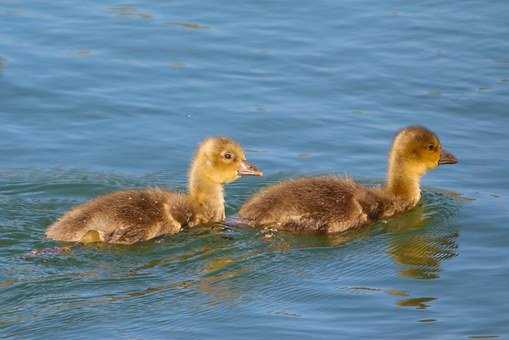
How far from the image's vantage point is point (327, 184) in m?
10.7

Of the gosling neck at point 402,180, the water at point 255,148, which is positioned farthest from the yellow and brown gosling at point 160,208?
the gosling neck at point 402,180

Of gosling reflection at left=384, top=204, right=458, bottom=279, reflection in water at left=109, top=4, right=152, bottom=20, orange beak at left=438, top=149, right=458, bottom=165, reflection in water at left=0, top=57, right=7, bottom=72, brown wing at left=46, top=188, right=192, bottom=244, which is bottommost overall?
gosling reflection at left=384, top=204, right=458, bottom=279

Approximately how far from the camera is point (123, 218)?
10.2 metres

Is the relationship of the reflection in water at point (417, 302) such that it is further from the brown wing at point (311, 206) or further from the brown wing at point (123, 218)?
the brown wing at point (123, 218)

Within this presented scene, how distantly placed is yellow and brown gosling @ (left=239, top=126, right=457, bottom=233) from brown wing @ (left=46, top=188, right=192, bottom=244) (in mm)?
580

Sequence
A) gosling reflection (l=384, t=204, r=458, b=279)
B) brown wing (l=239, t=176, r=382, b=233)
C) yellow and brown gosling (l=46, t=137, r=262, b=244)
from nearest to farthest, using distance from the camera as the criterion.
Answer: gosling reflection (l=384, t=204, r=458, b=279), yellow and brown gosling (l=46, t=137, r=262, b=244), brown wing (l=239, t=176, r=382, b=233)

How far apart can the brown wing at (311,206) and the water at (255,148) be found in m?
0.12

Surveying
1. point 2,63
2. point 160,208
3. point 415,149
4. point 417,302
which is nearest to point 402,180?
point 415,149

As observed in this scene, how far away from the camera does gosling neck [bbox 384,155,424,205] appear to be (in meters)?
11.2

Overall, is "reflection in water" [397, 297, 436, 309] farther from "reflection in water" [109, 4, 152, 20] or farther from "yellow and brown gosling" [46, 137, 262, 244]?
"reflection in water" [109, 4, 152, 20]

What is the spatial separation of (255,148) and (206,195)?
1.62 m

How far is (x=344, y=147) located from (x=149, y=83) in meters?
2.32

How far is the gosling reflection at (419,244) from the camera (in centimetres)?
997

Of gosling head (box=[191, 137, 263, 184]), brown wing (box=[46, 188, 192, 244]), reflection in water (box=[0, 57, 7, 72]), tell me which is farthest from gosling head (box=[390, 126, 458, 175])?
reflection in water (box=[0, 57, 7, 72])
